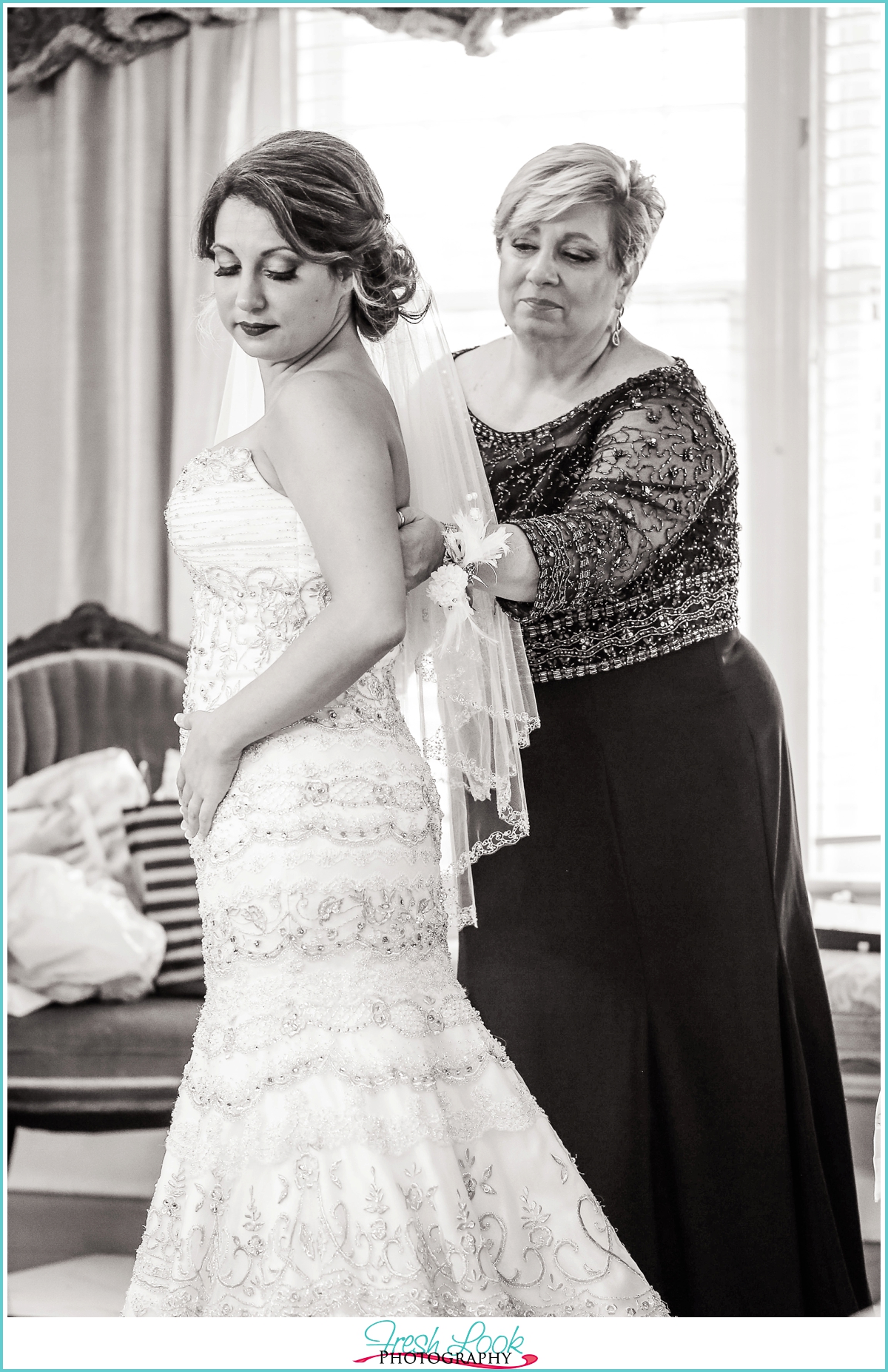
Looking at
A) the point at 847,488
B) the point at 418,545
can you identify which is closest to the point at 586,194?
the point at 418,545

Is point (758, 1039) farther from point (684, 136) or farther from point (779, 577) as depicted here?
point (684, 136)

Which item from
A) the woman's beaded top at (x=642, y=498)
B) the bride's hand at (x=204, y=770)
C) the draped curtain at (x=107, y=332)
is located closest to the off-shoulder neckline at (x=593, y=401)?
the woman's beaded top at (x=642, y=498)

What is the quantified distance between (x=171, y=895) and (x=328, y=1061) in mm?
1883

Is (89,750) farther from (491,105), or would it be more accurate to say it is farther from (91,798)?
(491,105)

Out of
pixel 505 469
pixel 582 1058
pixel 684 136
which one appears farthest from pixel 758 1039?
pixel 684 136

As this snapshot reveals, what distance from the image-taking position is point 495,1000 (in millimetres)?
2309

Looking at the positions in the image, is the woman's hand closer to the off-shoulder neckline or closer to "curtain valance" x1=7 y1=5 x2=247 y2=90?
the off-shoulder neckline

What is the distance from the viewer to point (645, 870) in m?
2.31

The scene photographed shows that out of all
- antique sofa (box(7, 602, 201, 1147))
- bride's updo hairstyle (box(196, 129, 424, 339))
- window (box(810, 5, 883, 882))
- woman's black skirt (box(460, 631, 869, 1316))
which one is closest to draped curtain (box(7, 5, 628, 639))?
antique sofa (box(7, 602, 201, 1147))

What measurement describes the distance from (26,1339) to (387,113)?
2760mm

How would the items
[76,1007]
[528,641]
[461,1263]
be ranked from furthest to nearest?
[76,1007], [528,641], [461,1263]

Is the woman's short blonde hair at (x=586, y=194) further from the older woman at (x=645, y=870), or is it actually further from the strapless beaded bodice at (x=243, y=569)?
the strapless beaded bodice at (x=243, y=569)

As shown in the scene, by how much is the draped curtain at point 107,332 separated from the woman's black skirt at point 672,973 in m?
1.72

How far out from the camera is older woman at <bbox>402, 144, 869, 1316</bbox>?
2238 mm
